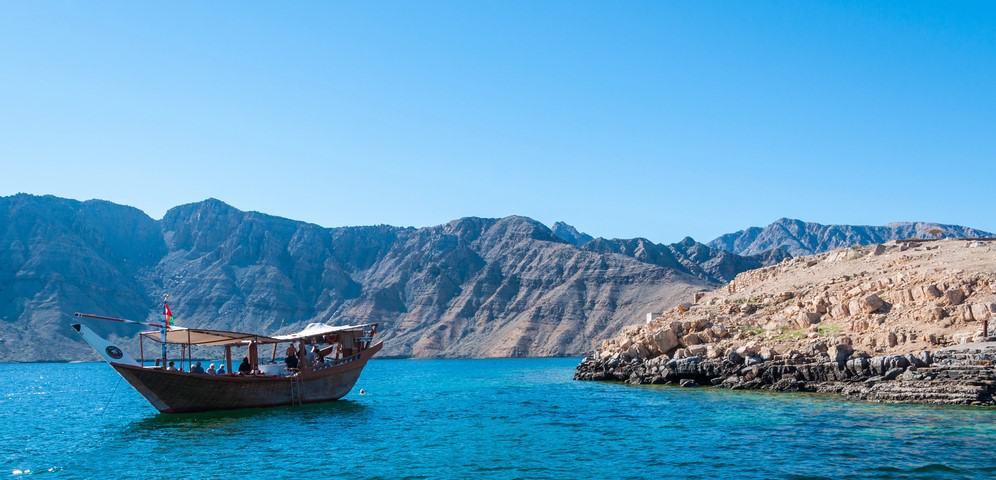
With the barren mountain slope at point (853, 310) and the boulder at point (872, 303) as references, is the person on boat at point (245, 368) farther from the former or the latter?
the boulder at point (872, 303)

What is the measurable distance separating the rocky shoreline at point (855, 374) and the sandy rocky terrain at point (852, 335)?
6 centimetres

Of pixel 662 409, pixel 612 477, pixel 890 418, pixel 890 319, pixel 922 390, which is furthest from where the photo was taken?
pixel 890 319

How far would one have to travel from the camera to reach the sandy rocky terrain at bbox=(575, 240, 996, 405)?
38.6 metres

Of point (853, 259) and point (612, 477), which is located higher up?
point (853, 259)

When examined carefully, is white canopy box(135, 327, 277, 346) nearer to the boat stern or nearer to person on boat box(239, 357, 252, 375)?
person on boat box(239, 357, 252, 375)

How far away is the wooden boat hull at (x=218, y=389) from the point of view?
129 feet

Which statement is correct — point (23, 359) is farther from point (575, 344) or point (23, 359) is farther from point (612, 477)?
point (612, 477)

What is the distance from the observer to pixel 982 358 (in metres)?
36.9

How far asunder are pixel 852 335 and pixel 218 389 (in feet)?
117

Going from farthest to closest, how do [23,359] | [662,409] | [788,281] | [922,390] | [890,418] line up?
[23,359] → [788,281] → [662,409] → [922,390] → [890,418]

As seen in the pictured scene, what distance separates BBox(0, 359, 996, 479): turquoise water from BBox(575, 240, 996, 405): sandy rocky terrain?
3.20 metres

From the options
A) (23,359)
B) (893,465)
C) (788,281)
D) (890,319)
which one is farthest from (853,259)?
(23,359)

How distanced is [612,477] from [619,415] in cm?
1534

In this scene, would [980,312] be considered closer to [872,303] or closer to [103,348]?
[872,303]
